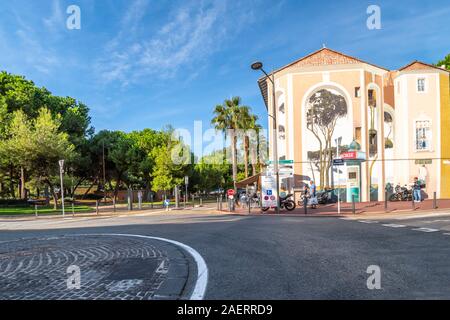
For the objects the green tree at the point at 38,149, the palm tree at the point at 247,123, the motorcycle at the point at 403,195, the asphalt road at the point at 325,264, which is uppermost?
the palm tree at the point at 247,123

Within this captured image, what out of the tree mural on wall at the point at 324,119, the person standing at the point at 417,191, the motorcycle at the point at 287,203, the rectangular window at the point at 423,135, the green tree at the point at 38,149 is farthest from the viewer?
the green tree at the point at 38,149

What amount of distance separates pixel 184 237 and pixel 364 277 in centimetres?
572

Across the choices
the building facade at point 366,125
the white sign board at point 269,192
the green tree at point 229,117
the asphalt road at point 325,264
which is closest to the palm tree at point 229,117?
the green tree at point 229,117

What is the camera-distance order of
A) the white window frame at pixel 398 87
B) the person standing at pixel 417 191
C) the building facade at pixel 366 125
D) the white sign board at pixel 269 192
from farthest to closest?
1. the white window frame at pixel 398 87
2. the building facade at pixel 366 125
3. the person standing at pixel 417 191
4. the white sign board at pixel 269 192

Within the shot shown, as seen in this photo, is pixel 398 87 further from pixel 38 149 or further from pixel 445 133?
pixel 38 149

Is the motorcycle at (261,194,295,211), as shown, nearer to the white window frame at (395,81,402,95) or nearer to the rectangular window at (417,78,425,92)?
the white window frame at (395,81,402,95)

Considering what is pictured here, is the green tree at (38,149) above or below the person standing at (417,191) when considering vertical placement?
above

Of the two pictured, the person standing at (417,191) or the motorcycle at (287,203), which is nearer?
the motorcycle at (287,203)

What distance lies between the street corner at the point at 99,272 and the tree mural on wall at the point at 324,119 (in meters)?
18.9

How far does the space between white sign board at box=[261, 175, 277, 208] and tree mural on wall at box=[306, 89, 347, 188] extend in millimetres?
6917

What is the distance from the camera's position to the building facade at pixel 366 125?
79.3 ft

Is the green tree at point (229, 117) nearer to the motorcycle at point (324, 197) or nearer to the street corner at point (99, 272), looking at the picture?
the motorcycle at point (324, 197)

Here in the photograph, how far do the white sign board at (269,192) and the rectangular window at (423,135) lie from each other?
13540 millimetres
